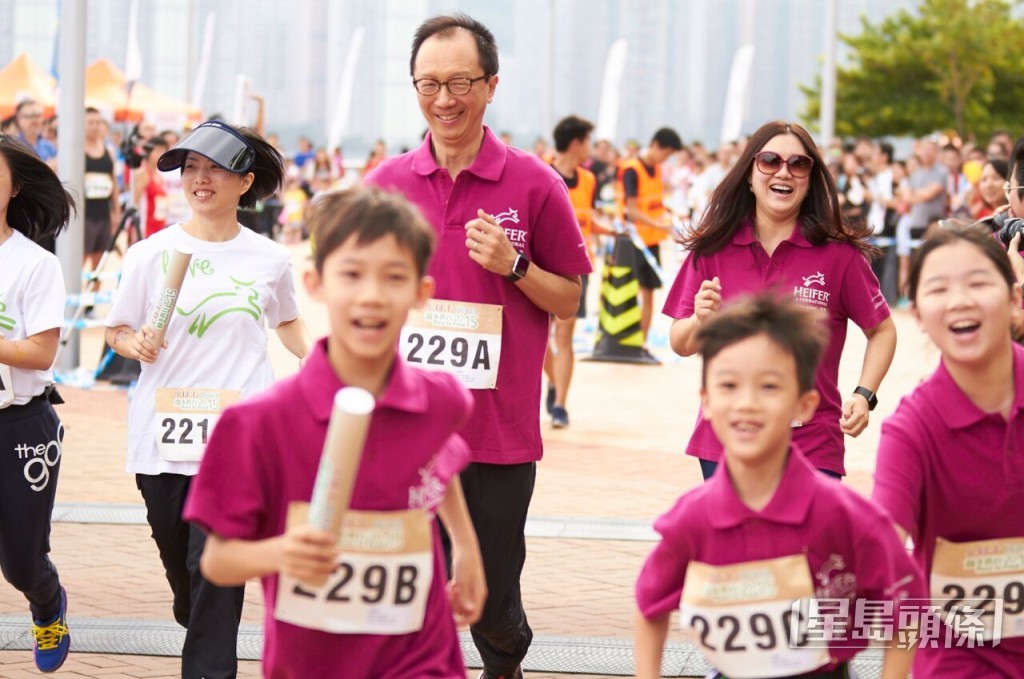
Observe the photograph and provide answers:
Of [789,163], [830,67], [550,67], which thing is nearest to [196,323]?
[789,163]

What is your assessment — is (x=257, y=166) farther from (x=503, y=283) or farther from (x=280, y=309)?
(x=503, y=283)

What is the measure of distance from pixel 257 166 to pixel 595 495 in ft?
14.1

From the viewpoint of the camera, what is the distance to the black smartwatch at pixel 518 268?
5142mm

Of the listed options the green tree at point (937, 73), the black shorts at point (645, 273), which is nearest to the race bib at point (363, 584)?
Result: the black shorts at point (645, 273)

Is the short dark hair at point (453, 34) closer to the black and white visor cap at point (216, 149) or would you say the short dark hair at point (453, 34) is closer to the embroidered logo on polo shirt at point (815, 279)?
the black and white visor cap at point (216, 149)

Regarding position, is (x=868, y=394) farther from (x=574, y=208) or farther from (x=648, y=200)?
(x=648, y=200)

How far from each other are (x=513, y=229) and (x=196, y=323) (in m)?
1.07

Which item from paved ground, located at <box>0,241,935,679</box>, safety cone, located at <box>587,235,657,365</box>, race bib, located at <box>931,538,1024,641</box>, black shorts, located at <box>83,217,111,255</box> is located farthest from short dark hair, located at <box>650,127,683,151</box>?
race bib, located at <box>931,538,1024,641</box>

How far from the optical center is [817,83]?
49688 millimetres

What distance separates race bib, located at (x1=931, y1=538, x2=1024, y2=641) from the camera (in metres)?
3.78

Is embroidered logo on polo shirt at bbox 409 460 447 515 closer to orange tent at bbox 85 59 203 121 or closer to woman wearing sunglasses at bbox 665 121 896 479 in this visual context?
woman wearing sunglasses at bbox 665 121 896 479

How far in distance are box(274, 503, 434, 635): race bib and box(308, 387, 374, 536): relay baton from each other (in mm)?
454

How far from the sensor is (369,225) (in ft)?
10.9

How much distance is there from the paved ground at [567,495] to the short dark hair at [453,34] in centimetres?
167
